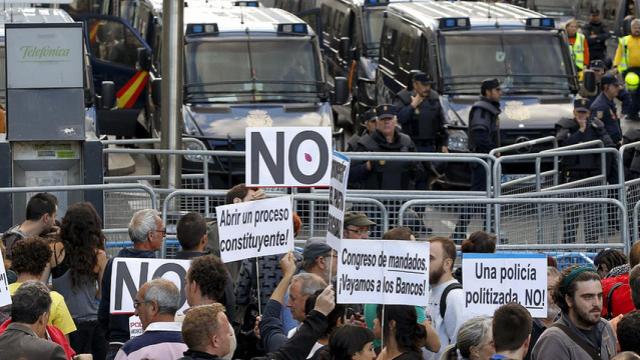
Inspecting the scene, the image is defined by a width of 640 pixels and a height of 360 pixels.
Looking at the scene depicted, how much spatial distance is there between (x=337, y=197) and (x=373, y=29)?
14900 mm

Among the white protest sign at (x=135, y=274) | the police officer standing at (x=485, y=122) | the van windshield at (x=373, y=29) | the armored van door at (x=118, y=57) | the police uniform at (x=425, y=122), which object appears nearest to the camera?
the white protest sign at (x=135, y=274)

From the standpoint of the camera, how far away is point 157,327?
8594 millimetres

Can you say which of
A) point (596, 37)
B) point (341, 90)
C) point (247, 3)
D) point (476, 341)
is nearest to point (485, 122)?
point (341, 90)

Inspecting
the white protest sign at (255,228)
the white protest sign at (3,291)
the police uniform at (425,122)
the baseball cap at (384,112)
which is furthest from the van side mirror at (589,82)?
the white protest sign at (3,291)

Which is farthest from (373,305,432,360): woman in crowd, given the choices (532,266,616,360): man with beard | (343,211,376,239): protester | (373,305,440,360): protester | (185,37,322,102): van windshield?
(185,37,322,102): van windshield

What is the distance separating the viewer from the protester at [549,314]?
9703 mm

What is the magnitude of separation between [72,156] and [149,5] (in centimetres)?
957

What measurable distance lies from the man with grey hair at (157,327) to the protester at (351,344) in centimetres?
85

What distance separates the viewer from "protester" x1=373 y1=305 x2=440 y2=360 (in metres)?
8.41

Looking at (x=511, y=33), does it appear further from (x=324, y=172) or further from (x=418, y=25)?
(x=324, y=172)

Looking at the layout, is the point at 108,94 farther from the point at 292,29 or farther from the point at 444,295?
the point at 444,295

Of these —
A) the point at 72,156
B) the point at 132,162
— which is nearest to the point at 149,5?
the point at 132,162

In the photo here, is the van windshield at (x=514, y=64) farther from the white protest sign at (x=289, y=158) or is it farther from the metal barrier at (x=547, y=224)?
the white protest sign at (x=289, y=158)

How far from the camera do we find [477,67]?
63.6 feet
